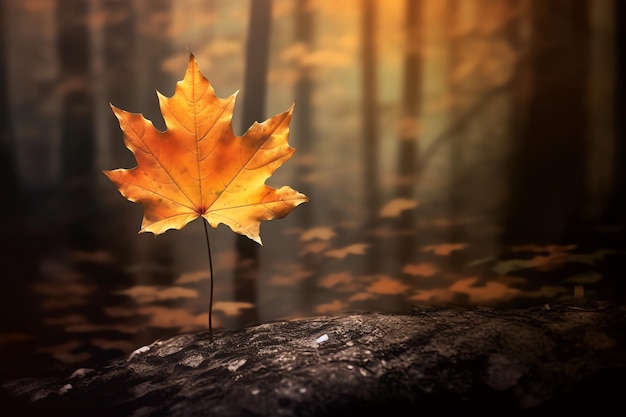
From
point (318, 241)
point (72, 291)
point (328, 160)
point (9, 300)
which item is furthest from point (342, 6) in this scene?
point (9, 300)

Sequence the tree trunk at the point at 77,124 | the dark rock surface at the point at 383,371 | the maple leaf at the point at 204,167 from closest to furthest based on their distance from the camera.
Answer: the dark rock surface at the point at 383,371
the maple leaf at the point at 204,167
the tree trunk at the point at 77,124

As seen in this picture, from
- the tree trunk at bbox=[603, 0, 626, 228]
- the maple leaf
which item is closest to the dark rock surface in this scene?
the maple leaf

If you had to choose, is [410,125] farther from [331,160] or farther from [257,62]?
[257,62]

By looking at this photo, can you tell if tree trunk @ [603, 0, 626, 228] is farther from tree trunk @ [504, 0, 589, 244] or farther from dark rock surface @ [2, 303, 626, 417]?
dark rock surface @ [2, 303, 626, 417]

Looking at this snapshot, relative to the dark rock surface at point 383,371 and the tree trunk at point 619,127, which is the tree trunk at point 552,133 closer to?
the tree trunk at point 619,127

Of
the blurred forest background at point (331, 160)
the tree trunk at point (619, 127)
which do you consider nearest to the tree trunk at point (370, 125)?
the blurred forest background at point (331, 160)

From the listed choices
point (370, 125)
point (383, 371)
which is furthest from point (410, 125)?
point (383, 371)

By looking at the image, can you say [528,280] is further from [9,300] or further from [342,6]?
[9,300]
